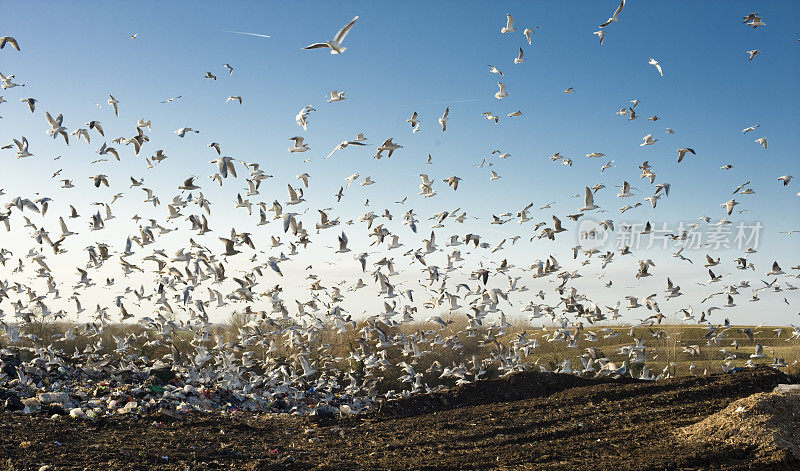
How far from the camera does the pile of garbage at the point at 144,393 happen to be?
1109cm

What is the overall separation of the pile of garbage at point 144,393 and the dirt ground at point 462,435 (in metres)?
0.70

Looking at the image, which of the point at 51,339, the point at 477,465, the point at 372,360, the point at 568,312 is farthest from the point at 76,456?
the point at 51,339

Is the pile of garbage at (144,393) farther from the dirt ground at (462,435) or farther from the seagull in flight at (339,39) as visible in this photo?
the seagull in flight at (339,39)

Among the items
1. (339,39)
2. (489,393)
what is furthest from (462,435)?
(339,39)

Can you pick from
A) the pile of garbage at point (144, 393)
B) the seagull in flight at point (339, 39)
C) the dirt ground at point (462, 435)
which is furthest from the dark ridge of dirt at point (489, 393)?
the seagull in flight at point (339, 39)

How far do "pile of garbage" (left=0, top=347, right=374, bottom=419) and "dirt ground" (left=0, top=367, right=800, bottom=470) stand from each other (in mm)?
698

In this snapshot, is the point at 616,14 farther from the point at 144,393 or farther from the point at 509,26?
the point at 144,393

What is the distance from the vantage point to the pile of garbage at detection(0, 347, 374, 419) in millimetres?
11094

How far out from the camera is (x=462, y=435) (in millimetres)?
9492

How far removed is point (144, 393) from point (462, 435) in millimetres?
7802

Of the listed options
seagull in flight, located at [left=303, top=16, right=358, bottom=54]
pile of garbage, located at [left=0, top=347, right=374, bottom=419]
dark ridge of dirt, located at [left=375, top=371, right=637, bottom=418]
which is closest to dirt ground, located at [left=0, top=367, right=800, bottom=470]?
dark ridge of dirt, located at [left=375, top=371, right=637, bottom=418]

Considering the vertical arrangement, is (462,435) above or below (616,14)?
below

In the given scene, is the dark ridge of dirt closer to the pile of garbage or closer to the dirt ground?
the dirt ground

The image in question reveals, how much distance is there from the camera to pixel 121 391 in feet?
40.3
